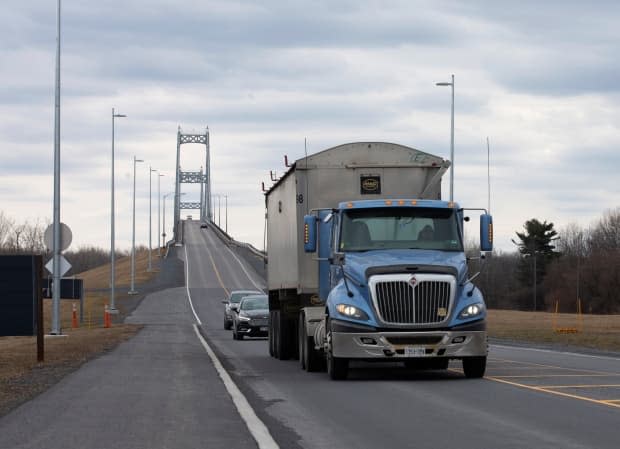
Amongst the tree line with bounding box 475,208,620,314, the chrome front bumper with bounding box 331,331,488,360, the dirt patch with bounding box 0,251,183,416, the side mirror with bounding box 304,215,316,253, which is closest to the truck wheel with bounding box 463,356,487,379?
the chrome front bumper with bounding box 331,331,488,360

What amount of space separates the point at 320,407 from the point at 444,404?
1.54 meters

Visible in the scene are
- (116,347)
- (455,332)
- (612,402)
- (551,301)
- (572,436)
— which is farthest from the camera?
(551,301)

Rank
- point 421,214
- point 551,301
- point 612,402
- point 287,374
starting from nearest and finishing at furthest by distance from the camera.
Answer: point 612,402 → point 421,214 → point 287,374 → point 551,301

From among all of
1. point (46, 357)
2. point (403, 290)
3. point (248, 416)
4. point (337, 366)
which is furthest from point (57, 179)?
point (248, 416)

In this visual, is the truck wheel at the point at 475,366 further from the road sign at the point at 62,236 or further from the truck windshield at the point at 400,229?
the road sign at the point at 62,236

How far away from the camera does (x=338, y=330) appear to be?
62.8 feet

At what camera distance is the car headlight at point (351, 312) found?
1895cm

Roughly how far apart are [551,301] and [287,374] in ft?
342

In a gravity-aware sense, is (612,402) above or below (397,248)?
below

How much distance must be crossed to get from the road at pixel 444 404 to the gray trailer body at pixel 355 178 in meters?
2.47

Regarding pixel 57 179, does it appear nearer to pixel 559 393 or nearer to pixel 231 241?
pixel 559 393

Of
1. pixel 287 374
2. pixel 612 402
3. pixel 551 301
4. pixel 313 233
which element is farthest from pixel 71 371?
pixel 551 301

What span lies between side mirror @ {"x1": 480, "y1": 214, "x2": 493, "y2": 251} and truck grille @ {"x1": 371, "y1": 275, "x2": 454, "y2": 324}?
3.78ft

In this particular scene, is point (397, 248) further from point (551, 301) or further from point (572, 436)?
point (551, 301)
